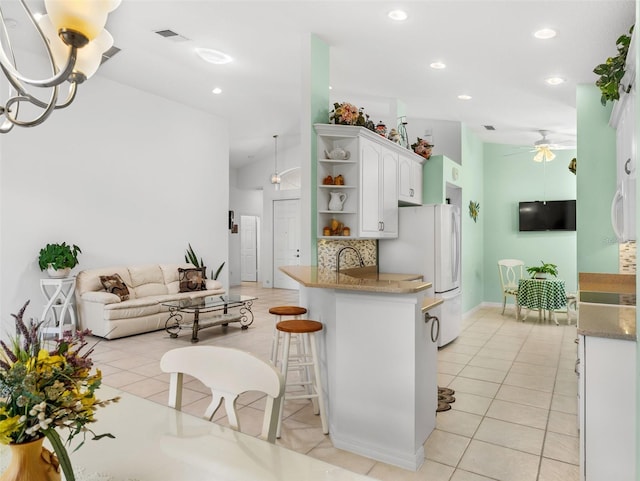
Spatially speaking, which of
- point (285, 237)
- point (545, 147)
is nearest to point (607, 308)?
point (545, 147)

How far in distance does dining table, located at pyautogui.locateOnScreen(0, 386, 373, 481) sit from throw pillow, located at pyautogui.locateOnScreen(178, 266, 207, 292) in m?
5.39

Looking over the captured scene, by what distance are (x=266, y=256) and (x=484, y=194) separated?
5.46 metres

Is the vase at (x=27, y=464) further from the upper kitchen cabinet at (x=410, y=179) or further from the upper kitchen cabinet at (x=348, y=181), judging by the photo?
the upper kitchen cabinet at (x=410, y=179)

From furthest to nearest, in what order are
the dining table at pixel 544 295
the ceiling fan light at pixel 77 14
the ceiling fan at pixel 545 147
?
the ceiling fan at pixel 545 147, the dining table at pixel 544 295, the ceiling fan light at pixel 77 14

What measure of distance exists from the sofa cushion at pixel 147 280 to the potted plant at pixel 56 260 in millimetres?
980

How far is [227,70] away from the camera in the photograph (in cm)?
536

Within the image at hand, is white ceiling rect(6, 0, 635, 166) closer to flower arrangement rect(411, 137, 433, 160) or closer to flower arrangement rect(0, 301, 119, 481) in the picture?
flower arrangement rect(411, 137, 433, 160)

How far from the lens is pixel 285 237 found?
35.3 feet

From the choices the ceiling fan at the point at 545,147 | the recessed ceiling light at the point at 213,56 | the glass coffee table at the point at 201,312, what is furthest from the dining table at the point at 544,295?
the recessed ceiling light at the point at 213,56

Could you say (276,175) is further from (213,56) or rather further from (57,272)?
(57,272)

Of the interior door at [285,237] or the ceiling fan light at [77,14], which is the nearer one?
the ceiling fan light at [77,14]

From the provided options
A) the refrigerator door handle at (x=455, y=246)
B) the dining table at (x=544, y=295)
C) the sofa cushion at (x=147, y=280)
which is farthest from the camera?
the dining table at (x=544, y=295)

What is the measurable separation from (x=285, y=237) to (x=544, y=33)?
7.85 metres

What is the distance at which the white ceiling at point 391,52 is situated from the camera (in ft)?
11.3
